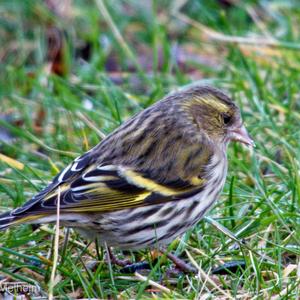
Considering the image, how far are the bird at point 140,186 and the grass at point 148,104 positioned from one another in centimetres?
15

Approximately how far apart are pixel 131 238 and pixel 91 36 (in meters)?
3.48

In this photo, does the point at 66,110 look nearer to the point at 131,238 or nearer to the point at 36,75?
the point at 36,75

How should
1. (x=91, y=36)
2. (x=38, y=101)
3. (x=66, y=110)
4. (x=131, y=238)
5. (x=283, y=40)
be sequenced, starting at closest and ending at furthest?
(x=131, y=238) < (x=66, y=110) < (x=38, y=101) < (x=283, y=40) < (x=91, y=36)

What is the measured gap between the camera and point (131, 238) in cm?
395

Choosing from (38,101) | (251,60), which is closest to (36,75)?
(38,101)

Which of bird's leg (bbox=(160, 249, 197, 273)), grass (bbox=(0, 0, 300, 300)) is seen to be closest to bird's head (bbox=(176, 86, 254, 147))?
grass (bbox=(0, 0, 300, 300))

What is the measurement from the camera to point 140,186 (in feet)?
13.0

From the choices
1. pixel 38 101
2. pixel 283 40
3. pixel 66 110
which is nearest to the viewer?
pixel 66 110

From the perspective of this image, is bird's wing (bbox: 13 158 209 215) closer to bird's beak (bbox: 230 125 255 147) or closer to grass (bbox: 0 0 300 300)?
grass (bbox: 0 0 300 300)

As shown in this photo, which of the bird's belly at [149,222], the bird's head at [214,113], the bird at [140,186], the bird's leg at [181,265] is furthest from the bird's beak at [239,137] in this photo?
the bird's leg at [181,265]

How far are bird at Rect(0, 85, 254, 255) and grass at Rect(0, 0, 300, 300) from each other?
0.15m

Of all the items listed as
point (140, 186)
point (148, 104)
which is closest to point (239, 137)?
point (140, 186)

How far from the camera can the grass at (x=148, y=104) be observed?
3953 millimetres

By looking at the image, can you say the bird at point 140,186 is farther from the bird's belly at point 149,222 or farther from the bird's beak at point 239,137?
the bird's beak at point 239,137
